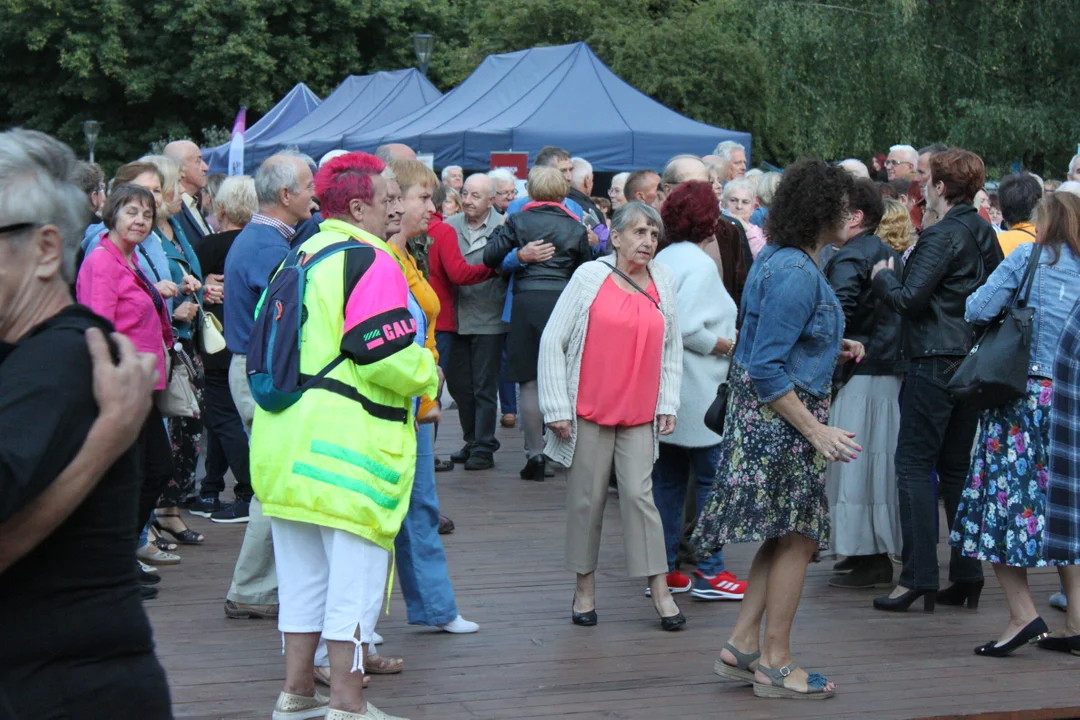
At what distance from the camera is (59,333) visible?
2.31 meters

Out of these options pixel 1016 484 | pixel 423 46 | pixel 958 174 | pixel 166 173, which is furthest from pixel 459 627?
pixel 423 46

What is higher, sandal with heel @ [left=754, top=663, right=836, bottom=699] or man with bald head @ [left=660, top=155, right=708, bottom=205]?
man with bald head @ [left=660, top=155, right=708, bottom=205]

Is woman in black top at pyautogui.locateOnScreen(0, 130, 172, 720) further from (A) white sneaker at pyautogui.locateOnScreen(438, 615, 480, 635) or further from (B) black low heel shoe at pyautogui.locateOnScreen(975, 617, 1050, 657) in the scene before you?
(B) black low heel shoe at pyautogui.locateOnScreen(975, 617, 1050, 657)

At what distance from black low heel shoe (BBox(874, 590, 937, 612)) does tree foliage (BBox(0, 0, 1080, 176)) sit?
17.1 m

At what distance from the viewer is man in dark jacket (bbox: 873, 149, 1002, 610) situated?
6430 millimetres

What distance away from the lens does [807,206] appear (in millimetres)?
5156

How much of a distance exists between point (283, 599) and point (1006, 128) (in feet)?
65.8

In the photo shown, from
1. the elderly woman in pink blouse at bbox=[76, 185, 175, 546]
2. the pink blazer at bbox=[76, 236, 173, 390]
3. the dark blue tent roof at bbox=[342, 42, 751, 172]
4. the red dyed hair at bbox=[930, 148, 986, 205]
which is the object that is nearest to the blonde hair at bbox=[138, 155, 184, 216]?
the elderly woman in pink blouse at bbox=[76, 185, 175, 546]

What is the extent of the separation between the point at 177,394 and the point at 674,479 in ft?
8.59

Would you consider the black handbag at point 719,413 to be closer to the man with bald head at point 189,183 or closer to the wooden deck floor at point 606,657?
the wooden deck floor at point 606,657

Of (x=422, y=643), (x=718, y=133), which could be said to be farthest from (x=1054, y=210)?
(x=718, y=133)

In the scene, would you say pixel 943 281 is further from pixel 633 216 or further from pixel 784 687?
pixel 784 687

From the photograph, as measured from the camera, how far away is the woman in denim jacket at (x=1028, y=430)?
19.2 ft

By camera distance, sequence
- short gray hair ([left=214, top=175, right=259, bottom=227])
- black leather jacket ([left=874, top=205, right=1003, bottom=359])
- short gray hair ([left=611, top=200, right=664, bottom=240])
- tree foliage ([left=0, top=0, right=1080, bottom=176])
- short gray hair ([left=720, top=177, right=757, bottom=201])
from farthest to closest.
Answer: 1. tree foliage ([left=0, top=0, right=1080, bottom=176])
2. short gray hair ([left=720, top=177, right=757, bottom=201])
3. short gray hair ([left=214, top=175, right=259, bottom=227])
4. black leather jacket ([left=874, top=205, right=1003, bottom=359])
5. short gray hair ([left=611, top=200, right=664, bottom=240])
